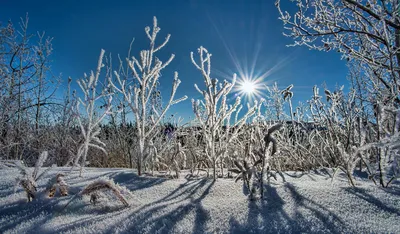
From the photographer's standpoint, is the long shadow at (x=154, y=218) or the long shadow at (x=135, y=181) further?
the long shadow at (x=135, y=181)

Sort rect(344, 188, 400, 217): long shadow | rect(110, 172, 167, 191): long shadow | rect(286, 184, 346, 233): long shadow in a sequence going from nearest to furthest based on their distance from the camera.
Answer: rect(286, 184, 346, 233): long shadow, rect(344, 188, 400, 217): long shadow, rect(110, 172, 167, 191): long shadow

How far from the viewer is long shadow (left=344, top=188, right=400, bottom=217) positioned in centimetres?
99

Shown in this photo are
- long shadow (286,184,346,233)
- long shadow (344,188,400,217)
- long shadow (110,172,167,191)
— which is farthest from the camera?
long shadow (110,172,167,191)

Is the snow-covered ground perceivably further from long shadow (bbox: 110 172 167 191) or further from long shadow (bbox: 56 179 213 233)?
long shadow (bbox: 110 172 167 191)

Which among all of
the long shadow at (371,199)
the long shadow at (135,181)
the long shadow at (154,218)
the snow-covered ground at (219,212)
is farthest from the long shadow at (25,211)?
the long shadow at (371,199)

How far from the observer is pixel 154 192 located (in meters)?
1.38

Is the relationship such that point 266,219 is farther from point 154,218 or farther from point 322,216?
point 154,218

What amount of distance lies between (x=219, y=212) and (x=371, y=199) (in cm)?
63

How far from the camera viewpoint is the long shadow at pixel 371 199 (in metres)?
0.99

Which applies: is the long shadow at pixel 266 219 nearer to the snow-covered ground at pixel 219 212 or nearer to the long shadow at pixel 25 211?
the snow-covered ground at pixel 219 212

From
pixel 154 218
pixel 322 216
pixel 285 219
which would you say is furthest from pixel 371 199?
pixel 154 218

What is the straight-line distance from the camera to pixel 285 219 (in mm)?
931

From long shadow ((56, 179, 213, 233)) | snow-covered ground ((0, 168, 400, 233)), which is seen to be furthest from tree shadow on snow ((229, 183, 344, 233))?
long shadow ((56, 179, 213, 233))

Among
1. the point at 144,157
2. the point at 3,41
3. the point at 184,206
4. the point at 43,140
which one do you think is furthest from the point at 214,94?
the point at 3,41
